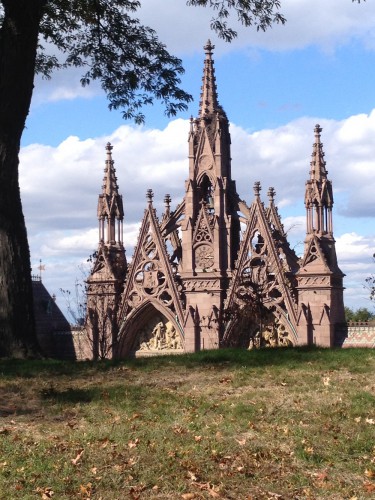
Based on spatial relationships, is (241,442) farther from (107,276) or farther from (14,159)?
(107,276)

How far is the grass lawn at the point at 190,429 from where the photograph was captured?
10836mm

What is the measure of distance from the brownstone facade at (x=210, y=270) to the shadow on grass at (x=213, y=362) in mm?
20296

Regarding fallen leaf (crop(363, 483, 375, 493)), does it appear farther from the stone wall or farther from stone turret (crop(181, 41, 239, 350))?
stone turret (crop(181, 41, 239, 350))

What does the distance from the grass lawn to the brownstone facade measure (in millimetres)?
22179

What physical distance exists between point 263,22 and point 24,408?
1035 centimetres

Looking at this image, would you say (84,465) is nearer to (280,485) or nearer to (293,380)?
(280,485)

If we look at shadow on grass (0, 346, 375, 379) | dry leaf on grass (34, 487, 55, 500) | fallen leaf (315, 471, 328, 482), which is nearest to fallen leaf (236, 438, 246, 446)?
fallen leaf (315, 471, 328, 482)

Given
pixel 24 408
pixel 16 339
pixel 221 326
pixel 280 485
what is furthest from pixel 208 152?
pixel 280 485

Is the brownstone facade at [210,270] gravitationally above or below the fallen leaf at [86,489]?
above

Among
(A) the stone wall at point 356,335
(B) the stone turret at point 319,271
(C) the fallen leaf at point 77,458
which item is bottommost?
(C) the fallen leaf at point 77,458

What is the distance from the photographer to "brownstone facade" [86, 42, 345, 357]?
39219 mm

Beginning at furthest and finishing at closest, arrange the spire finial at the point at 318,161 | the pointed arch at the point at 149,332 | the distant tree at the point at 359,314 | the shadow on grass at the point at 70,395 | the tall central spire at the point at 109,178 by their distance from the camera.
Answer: the distant tree at the point at 359,314 → the tall central spire at the point at 109,178 → the pointed arch at the point at 149,332 → the spire finial at the point at 318,161 → the shadow on grass at the point at 70,395

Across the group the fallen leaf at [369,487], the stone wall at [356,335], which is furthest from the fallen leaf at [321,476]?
the stone wall at [356,335]

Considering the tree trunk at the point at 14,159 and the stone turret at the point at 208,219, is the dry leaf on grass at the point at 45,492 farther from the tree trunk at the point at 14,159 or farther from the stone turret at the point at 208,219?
the stone turret at the point at 208,219
